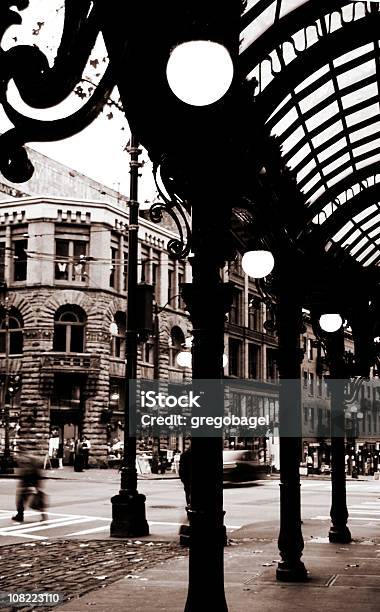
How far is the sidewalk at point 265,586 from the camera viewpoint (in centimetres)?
799

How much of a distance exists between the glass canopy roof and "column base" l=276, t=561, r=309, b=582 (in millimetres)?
4180

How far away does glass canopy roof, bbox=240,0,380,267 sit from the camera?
7.12 metres

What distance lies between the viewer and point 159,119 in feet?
16.9

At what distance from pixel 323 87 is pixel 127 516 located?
29.5 ft

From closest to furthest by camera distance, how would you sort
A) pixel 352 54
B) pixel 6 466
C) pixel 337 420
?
pixel 352 54 < pixel 337 420 < pixel 6 466

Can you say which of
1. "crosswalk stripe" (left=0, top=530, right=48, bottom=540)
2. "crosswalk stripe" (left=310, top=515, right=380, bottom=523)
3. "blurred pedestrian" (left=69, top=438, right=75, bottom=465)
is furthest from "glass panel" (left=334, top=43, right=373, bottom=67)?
"blurred pedestrian" (left=69, top=438, right=75, bottom=465)

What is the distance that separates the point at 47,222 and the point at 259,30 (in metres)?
44.6

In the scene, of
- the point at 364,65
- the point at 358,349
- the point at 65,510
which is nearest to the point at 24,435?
the point at 65,510

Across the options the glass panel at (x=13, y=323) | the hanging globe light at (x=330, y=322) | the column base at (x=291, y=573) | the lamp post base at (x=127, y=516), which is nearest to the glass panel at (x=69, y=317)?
the glass panel at (x=13, y=323)

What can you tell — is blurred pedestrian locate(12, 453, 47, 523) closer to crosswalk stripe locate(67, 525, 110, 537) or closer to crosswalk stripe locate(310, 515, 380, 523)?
crosswalk stripe locate(67, 525, 110, 537)

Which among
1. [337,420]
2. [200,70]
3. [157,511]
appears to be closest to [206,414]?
[200,70]

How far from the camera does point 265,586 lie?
9.10 meters

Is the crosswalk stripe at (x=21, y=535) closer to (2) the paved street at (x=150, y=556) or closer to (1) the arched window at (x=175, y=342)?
(2) the paved street at (x=150, y=556)

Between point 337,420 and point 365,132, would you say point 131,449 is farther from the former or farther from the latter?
point 365,132
